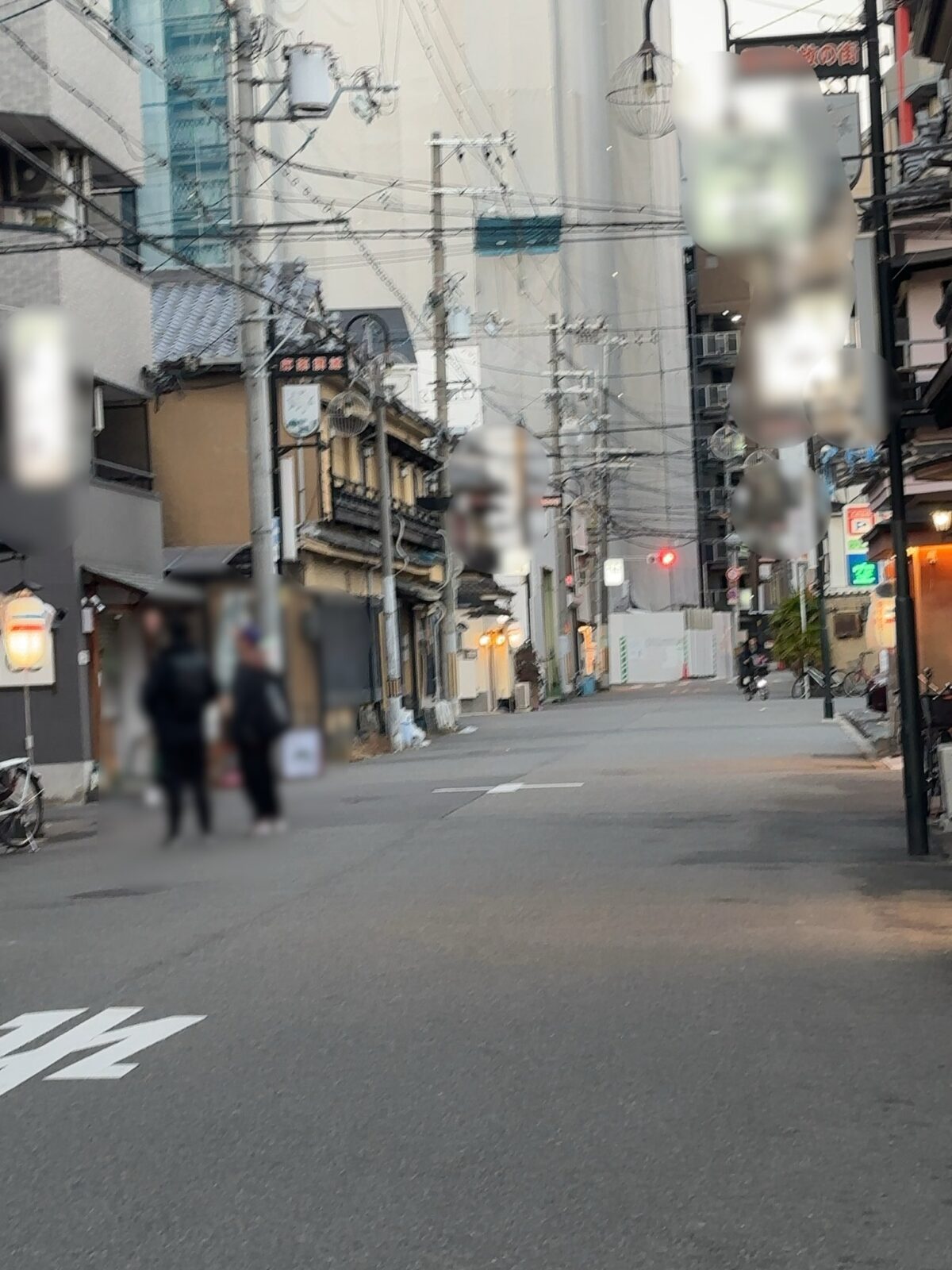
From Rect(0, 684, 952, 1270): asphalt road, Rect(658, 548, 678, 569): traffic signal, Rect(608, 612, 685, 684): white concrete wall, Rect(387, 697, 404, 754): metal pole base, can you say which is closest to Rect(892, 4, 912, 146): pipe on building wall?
Rect(0, 684, 952, 1270): asphalt road

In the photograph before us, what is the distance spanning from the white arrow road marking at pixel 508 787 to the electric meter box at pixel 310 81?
109 feet

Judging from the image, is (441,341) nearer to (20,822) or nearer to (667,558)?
(667,558)

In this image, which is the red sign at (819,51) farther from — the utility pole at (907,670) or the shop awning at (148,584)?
the utility pole at (907,670)

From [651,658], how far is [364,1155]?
800 centimetres

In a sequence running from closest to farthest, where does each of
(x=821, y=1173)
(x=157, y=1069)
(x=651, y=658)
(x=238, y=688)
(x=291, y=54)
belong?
(x=238, y=688)
(x=291, y=54)
(x=651, y=658)
(x=821, y=1173)
(x=157, y=1069)

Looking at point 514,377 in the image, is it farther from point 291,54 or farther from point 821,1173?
point 821,1173

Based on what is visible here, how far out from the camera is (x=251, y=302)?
204 centimetres

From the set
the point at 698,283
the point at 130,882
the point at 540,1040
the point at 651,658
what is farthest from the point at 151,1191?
the point at 130,882

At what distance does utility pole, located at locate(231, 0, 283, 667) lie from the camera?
1.92 metres

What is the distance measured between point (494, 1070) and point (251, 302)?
43.2 ft

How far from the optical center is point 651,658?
642cm

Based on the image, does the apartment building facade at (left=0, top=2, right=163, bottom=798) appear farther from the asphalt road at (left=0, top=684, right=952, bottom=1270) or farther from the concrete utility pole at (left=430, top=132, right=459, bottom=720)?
the asphalt road at (left=0, top=684, right=952, bottom=1270)

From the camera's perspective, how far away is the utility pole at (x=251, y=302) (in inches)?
75.5

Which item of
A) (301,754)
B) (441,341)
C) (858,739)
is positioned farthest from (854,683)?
(301,754)
